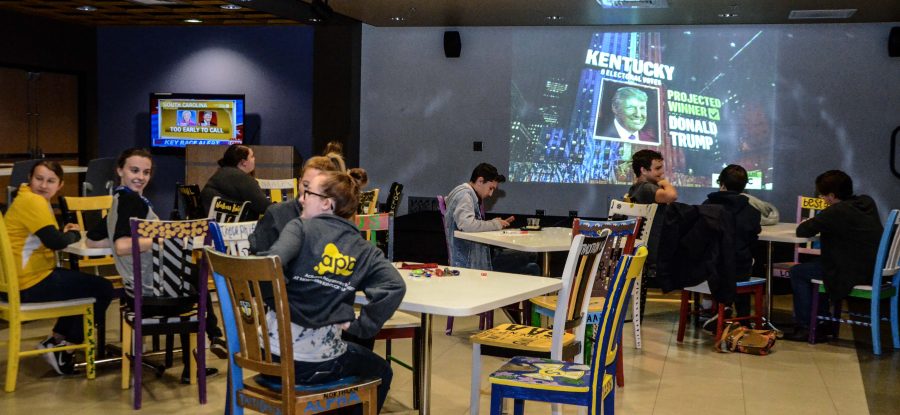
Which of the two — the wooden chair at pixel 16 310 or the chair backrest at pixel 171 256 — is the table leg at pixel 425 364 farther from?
the wooden chair at pixel 16 310

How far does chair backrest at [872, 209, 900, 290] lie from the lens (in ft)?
19.3

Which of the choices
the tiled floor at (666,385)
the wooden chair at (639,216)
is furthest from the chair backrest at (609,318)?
the wooden chair at (639,216)

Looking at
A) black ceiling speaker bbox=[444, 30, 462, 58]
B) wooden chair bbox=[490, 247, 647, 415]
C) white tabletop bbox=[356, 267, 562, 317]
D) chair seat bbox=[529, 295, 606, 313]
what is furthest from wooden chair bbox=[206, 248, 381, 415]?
black ceiling speaker bbox=[444, 30, 462, 58]

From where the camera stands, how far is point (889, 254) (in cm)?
602

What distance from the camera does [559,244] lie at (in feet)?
18.2

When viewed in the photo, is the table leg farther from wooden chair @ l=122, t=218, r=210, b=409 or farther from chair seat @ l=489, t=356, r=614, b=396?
wooden chair @ l=122, t=218, r=210, b=409

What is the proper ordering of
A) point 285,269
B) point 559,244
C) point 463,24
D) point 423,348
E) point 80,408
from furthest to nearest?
point 463,24 → point 559,244 → point 80,408 → point 423,348 → point 285,269

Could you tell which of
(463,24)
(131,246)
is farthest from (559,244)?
(463,24)

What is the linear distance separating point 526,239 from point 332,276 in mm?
2861

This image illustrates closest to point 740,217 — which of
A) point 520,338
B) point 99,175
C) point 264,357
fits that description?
point 520,338

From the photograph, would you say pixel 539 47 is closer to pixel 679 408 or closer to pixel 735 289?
pixel 735 289

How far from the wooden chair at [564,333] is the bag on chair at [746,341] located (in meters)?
2.25

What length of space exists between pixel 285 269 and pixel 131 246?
169 centimetres

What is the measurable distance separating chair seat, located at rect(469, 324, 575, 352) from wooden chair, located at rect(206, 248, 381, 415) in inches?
27.9
